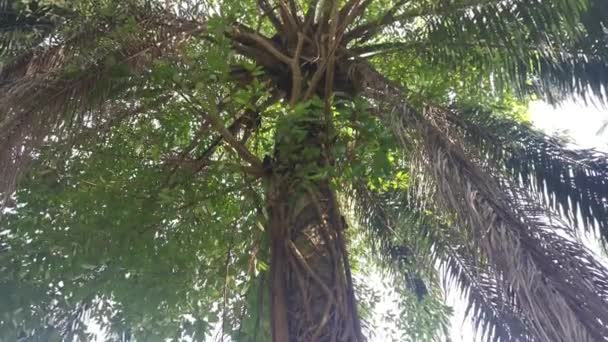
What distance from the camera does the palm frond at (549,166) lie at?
366 cm

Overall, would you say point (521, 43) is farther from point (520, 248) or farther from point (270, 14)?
point (270, 14)

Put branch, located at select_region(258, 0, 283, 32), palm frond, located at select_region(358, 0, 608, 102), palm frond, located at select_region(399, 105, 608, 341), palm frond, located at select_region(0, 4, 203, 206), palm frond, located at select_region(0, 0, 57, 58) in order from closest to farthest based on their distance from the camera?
palm frond, located at select_region(399, 105, 608, 341)
palm frond, located at select_region(0, 4, 203, 206)
palm frond, located at select_region(358, 0, 608, 102)
palm frond, located at select_region(0, 0, 57, 58)
branch, located at select_region(258, 0, 283, 32)

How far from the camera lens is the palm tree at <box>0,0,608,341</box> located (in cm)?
294

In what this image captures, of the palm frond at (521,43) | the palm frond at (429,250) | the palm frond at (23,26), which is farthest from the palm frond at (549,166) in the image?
the palm frond at (23,26)

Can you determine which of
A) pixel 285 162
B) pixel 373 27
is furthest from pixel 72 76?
pixel 373 27

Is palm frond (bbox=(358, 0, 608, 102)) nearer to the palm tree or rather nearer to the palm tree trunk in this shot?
the palm tree

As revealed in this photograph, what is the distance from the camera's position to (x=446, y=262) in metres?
4.57

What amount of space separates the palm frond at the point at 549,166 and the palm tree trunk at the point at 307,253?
889 millimetres

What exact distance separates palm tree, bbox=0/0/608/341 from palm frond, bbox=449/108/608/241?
13 millimetres

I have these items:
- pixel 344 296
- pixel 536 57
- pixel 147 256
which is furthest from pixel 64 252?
pixel 536 57

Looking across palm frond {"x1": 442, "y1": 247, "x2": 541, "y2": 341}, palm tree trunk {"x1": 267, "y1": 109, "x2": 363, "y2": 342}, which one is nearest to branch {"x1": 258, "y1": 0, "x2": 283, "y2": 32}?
palm tree trunk {"x1": 267, "y1": 109, "x2": 363, "y2": 342}

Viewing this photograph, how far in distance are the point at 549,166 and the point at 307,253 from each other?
1.57m

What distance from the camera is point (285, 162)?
12.2 feet

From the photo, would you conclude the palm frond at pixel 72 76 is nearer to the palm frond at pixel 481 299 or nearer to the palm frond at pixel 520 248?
the palm frond at pixel 520 248
